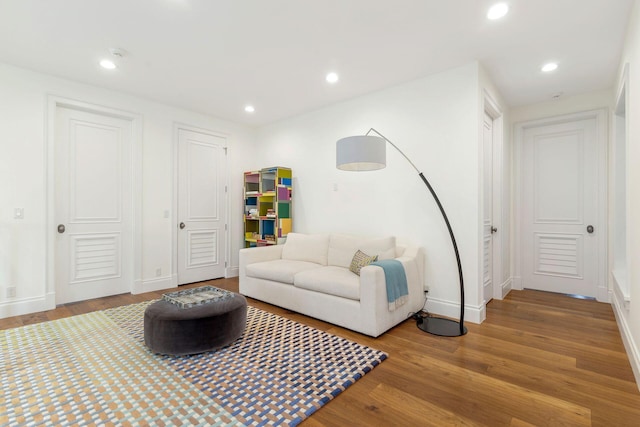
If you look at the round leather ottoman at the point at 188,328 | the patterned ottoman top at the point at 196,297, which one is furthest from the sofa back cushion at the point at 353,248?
the round leather ottoman at the point at 188,328

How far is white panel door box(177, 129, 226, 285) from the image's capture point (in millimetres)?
4719

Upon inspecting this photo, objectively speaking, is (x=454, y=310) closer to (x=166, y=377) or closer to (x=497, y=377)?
(x=497, y=377)

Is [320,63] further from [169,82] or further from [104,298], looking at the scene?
[104,298]

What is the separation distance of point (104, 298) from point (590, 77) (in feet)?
21.4

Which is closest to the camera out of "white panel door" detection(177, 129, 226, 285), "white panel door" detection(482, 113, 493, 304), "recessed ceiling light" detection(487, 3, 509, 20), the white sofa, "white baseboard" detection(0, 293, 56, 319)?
"recessed ceiling light" detection(487, 3, 509, 20)

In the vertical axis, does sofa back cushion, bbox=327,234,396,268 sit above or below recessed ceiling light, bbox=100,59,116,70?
below

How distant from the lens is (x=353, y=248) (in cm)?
368

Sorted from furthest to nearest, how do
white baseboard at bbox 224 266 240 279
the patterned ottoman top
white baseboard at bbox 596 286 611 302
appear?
white baseboard at bbox 224 266 240 279
white baseboard at bbox 596 286 611 302
the patterned ottoman top

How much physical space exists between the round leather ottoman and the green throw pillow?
54.0 inches

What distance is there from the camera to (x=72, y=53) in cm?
302

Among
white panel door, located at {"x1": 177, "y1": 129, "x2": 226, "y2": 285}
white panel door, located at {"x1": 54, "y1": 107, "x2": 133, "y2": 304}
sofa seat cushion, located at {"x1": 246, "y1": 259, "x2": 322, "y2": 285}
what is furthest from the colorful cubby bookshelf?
white panel door, located at {"x1": 54, "y1": 107, "x2": 133, "y2": 304}

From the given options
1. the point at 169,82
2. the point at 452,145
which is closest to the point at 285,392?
the point at 452,145

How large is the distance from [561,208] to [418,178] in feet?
7.65

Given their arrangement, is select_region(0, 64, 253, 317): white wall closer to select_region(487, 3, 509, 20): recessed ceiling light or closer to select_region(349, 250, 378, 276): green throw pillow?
select_region(349, 250, 378, 276): green throw pillow
